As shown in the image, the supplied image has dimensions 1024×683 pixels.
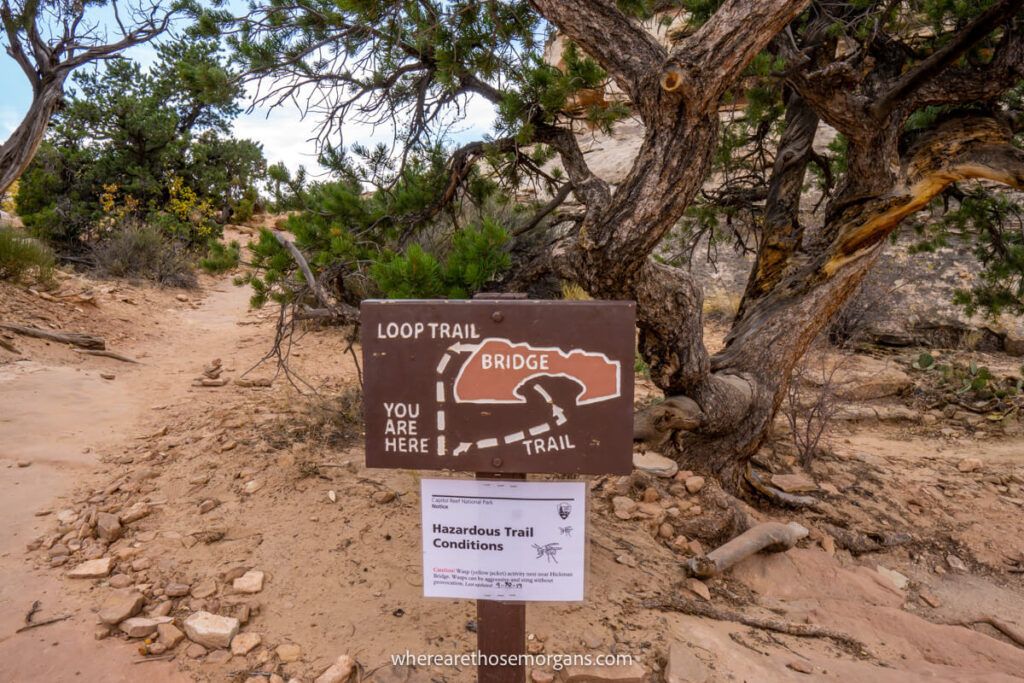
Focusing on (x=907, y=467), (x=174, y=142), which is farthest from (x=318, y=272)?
(x=174, y=142)

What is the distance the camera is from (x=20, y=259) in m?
7.73

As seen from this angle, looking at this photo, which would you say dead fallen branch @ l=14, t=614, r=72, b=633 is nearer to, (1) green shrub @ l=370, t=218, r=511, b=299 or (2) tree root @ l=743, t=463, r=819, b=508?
(1) green shrub @ l=370, t=218, r=511, b=299

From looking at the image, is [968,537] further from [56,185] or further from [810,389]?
[56,185]

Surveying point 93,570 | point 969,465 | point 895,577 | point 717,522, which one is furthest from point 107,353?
point 969,465

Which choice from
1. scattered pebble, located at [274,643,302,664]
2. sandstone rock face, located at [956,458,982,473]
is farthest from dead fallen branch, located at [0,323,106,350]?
sandstone rock face, located at [956,458,982,473]

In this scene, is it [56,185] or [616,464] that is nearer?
[616,464]

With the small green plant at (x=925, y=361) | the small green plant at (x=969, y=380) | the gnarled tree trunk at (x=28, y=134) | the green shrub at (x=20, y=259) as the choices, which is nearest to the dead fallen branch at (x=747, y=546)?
the small green plant at (x=969, y=380)

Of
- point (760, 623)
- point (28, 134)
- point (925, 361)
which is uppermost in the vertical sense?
point (28, 134)

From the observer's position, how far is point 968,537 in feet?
13.1

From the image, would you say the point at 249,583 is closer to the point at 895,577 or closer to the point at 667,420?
the point at 667,420

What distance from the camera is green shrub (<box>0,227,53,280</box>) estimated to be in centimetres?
761

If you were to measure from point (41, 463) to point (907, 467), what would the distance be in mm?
6027

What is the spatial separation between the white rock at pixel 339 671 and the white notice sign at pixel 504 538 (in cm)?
57

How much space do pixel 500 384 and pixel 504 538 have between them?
475mm
